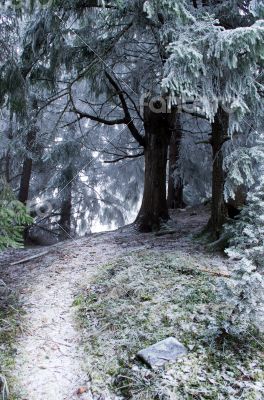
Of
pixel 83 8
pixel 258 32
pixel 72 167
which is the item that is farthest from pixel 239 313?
pixel 72 167

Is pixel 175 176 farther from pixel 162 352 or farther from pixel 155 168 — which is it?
pixel 162 352

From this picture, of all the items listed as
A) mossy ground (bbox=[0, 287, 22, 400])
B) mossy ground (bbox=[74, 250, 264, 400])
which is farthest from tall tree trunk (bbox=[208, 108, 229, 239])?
mossy ground (bbox=[0, 287, 22, 400])

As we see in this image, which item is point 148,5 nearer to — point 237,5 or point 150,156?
point 237,5

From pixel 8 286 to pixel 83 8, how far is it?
4.34 meters

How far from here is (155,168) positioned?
7.50m

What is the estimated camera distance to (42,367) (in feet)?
10.3

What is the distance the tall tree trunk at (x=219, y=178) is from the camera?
5.41 metres

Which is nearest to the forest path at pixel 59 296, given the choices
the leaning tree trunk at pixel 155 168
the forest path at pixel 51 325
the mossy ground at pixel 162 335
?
the forest path at pixel 51 325

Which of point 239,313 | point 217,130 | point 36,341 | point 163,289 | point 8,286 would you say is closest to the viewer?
point 239,313

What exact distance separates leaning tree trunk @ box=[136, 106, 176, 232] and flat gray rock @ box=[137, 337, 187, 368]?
437 centimetres

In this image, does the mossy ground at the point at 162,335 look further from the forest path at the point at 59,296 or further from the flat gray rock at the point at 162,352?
the forest path at the point at 59,296

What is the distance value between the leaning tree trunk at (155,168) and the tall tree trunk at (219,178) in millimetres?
1998

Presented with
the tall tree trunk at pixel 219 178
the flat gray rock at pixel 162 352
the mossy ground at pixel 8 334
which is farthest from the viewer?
the tall tree trunk at pixel 219 178

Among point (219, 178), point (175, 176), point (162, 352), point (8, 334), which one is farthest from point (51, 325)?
point (175, 176)
